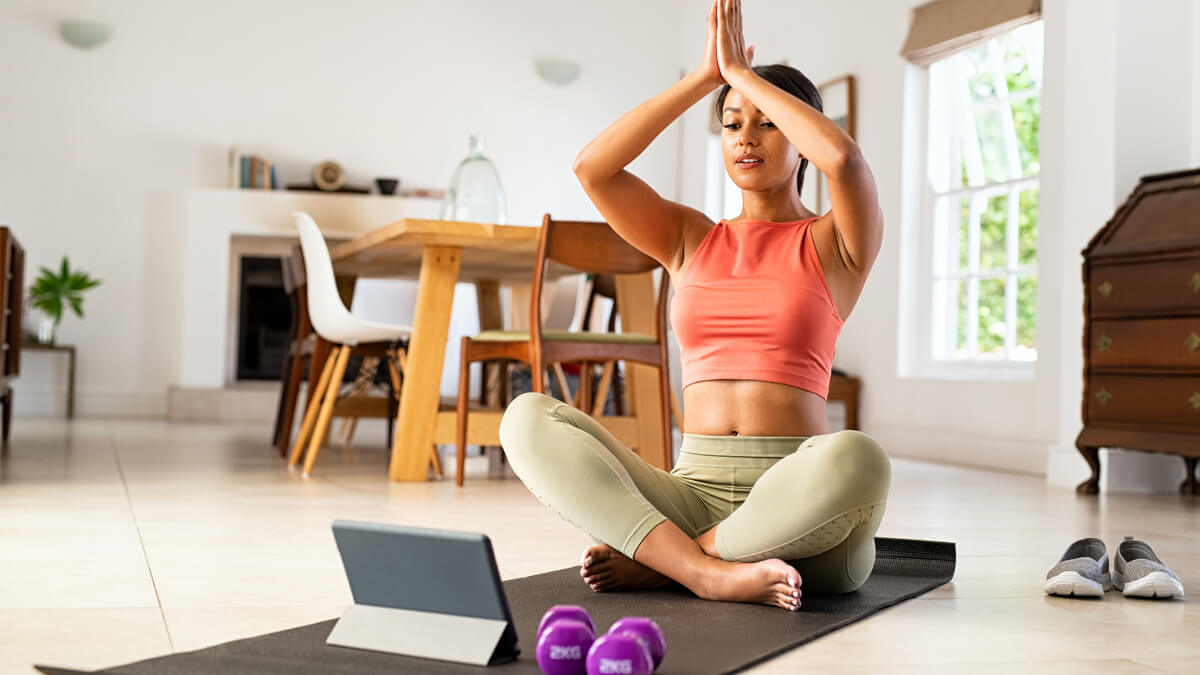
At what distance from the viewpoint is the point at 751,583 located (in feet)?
5.57

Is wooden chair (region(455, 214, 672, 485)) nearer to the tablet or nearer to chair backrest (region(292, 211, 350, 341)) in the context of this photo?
chair backrest (region(292, 211, 350, 341))

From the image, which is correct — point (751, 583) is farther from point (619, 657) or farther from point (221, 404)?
point (221, 404)

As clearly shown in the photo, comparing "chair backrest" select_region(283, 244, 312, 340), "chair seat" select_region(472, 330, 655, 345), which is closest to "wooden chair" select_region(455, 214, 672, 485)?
"chair seat" select_region(472, 330, 655, 345)

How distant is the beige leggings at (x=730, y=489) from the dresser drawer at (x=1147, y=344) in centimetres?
263

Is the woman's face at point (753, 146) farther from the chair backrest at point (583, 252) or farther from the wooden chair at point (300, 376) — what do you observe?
the wooden chair at point (300, 376)

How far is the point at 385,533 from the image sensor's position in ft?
4.58

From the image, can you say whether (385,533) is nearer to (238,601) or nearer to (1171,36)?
(238,601)

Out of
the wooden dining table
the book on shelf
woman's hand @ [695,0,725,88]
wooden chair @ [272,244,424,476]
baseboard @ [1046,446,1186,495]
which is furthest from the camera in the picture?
the book on shelf

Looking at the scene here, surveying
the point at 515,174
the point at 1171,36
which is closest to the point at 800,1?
the point at 515,174

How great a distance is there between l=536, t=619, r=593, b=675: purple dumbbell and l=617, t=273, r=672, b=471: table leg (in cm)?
289

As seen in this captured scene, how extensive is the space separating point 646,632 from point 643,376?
3.17 meters

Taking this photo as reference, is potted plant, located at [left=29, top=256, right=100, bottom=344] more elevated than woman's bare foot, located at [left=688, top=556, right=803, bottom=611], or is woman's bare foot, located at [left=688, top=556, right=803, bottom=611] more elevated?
potted plant, located at [left=29, top=256, right=100, bottom=344]

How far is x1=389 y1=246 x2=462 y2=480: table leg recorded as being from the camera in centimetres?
400

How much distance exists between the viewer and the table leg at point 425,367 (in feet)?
13.1
